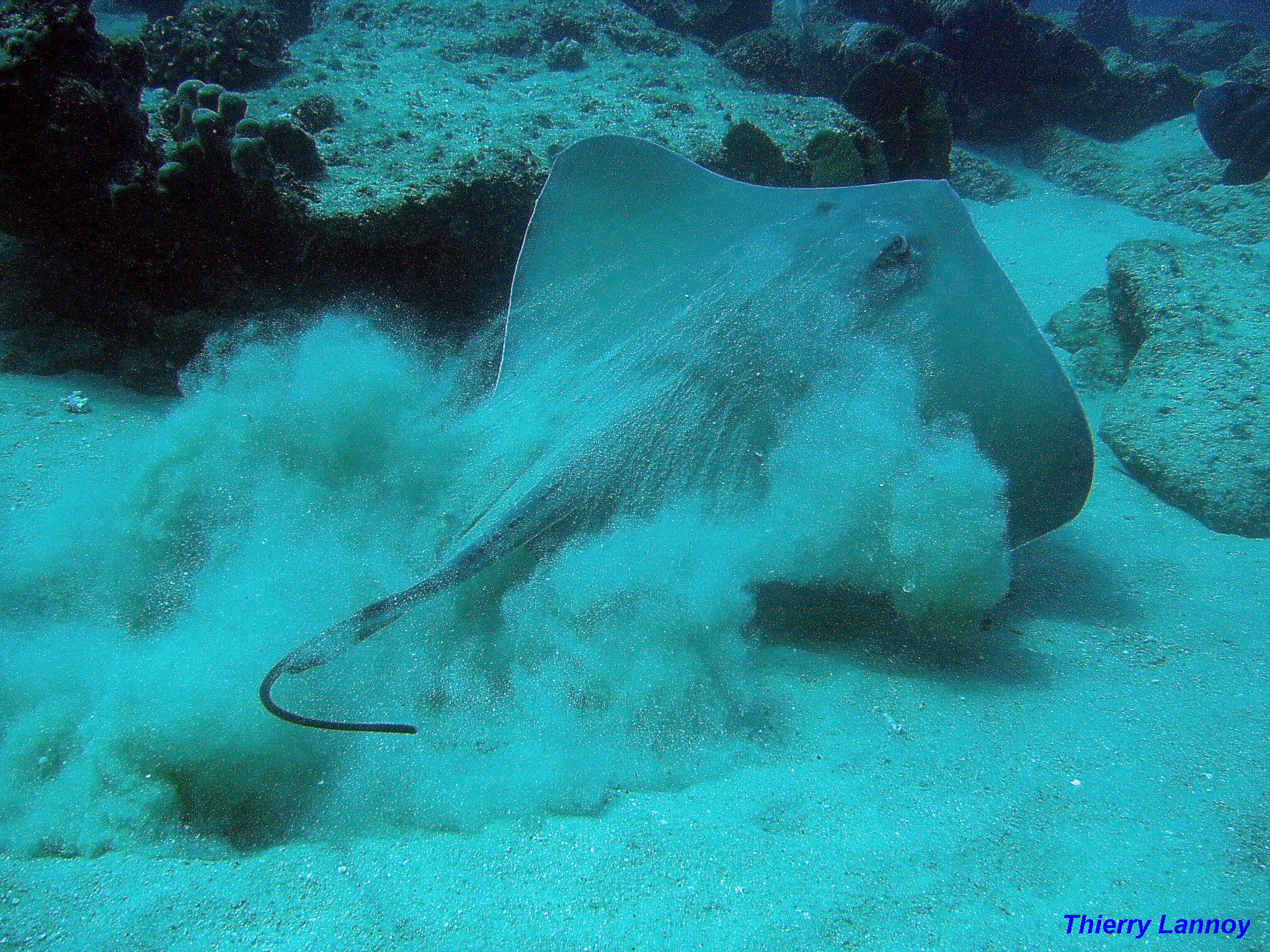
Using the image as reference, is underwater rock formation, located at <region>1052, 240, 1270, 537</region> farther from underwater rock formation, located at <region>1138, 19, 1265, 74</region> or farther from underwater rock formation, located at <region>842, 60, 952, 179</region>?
underwater rock formation, located at <region>1138, 19, 1265, 74</region>

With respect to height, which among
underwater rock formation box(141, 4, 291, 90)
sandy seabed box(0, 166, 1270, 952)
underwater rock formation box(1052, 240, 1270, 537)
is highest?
underwater rock formation box(141, 4, 291, 90)

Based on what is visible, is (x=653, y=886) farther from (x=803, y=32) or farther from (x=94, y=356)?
(x=803, y=32)

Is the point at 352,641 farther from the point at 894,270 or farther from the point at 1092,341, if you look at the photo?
the point at 1092,341

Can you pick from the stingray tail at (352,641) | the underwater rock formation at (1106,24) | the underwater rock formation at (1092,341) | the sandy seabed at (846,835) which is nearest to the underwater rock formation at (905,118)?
the underwater rock formation at (1092,341)

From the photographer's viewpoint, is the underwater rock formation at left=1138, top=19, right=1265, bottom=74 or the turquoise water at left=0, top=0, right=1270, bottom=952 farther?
the underwater rock formation at left=1138, top=19, right=1265, bottom=74

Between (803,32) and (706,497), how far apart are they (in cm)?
1056

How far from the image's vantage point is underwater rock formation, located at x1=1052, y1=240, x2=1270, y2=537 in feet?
11.6

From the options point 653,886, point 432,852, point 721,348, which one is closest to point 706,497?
point 721,348

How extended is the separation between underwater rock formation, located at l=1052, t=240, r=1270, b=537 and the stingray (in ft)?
5.45

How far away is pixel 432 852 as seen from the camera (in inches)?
71.4

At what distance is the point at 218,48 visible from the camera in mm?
6578

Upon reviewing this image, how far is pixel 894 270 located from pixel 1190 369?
2888 millimetres

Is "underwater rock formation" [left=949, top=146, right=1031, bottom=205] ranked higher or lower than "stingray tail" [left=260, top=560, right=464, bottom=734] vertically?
higher

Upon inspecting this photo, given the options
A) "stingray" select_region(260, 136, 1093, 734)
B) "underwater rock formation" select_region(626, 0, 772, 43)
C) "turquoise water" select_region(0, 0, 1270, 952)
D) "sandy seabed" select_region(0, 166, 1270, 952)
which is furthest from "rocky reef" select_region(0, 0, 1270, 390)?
"sandy seabed" select_region(0, 166, 1270, 952)
